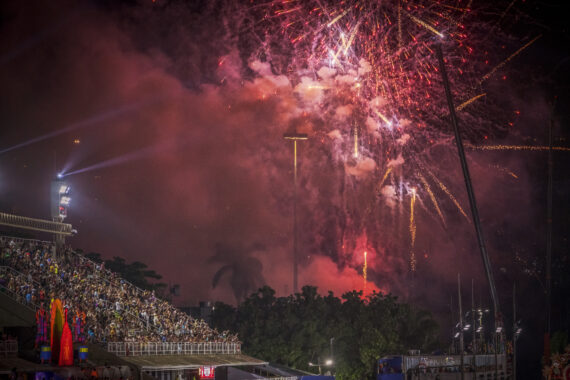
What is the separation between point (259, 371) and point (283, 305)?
44.6 ft

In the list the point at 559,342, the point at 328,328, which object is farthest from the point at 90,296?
the point at 559,342

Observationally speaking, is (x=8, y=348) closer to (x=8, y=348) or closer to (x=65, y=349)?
(x=8, y=348)

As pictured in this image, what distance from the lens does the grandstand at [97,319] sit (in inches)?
1310

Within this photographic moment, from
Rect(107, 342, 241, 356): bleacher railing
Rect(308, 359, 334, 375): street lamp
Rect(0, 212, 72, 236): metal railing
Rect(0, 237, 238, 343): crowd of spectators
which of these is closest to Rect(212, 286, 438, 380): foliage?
Rect(308, 359, 334, 375): street lamp

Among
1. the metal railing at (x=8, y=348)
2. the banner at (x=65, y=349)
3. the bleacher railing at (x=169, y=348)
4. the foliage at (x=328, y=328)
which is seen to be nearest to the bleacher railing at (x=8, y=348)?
the metal railing at (x=8, y=348)

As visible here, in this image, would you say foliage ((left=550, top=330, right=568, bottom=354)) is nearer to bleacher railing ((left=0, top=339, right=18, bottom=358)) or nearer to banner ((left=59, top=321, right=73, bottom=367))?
banner ((left=59, top=321, right=73, bottom=367))

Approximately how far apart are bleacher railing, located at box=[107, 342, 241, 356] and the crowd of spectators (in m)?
0.55

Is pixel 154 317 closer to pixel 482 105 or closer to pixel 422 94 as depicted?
pixel 422 94

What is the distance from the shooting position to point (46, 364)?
30172 millimetres

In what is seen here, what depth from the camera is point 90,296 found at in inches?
1548

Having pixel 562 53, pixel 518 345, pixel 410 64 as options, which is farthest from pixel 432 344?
pixel 562 53

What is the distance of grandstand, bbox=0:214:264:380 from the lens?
33.3 meters

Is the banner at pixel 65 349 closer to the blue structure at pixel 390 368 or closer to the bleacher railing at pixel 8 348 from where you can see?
the bleacher railing at pixel 8 348

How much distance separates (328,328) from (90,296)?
18909 mm
